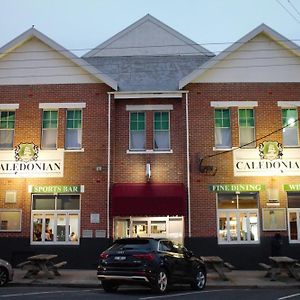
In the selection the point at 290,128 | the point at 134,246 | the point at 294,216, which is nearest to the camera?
the point at 134,246

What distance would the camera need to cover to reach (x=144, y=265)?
13.9 metres

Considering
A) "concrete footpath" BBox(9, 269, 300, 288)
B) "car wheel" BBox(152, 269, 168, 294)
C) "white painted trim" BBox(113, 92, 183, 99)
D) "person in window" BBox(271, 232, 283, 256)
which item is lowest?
"concrete footpath" BBox(9, 269, 300, 288)

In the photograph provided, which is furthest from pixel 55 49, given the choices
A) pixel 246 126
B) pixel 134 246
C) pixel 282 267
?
pixel 282 267

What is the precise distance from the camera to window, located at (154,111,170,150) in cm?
2308

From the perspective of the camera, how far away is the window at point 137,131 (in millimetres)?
23109

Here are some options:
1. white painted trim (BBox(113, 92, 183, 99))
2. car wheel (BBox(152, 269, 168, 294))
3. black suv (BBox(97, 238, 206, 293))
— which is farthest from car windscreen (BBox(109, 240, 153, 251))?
white painted trim (BBox(113, 92, 183, 99))

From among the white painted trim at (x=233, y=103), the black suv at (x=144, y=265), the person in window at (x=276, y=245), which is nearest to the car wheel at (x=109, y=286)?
the black suv at (x=144, y=265)

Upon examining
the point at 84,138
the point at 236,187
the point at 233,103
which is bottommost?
the point at 236,187

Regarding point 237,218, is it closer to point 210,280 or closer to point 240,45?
point 210,280

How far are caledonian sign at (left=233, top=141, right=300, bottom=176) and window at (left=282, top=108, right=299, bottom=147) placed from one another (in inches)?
19.6

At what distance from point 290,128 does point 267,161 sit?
195 centimetres

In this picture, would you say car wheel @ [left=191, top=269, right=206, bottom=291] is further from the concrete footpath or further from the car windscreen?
the car windscreen

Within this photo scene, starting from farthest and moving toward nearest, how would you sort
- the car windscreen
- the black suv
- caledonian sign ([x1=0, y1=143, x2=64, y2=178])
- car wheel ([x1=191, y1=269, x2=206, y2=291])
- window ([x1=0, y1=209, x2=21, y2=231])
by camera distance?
caledonian sign ([x1=0, y1=143, x2=64, y2=178])
window ([x1=0, y1=209, x2=21, y2=231])
car wheel ([x1=191, y1=269, x2=206, y2=291])
the car windscreen
the black suv

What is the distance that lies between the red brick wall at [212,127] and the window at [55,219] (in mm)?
5170
